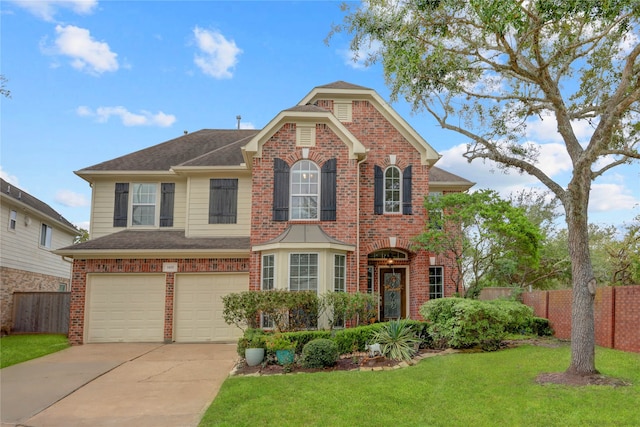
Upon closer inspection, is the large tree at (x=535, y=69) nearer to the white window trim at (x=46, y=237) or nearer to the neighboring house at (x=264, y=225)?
the neighboring house at (x=264, y=225)

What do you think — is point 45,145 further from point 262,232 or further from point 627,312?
point 627,312

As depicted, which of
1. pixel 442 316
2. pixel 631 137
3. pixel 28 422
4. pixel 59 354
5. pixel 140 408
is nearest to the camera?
pixel 28 422

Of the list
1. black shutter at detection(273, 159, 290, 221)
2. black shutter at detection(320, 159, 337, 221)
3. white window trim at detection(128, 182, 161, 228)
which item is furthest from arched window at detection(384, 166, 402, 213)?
white window trim at detection(128, 182, 161, 228)

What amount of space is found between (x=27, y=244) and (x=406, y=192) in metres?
14.7

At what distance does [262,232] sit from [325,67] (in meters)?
5.60

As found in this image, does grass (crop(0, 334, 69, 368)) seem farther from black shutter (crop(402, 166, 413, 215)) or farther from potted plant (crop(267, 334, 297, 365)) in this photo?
black shutter (crop(402, 166, 413, 215))

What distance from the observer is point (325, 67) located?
1603 centimetres

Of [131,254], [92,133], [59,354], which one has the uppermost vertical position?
[92,133]

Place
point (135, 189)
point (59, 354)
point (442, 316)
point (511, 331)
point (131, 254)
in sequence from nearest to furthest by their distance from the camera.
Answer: point (442, 316) < point (59, 354) < point (511, 331) < point (131, 254) < point (135, 189)

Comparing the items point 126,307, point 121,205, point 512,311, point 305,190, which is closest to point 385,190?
point 305,190

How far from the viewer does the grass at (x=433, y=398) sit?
22.1 ft

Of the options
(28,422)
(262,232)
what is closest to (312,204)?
(262,232)

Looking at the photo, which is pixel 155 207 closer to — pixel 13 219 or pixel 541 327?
pixel 13 219

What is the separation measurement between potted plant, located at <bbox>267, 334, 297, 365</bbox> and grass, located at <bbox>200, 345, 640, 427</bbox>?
106 centimetres
